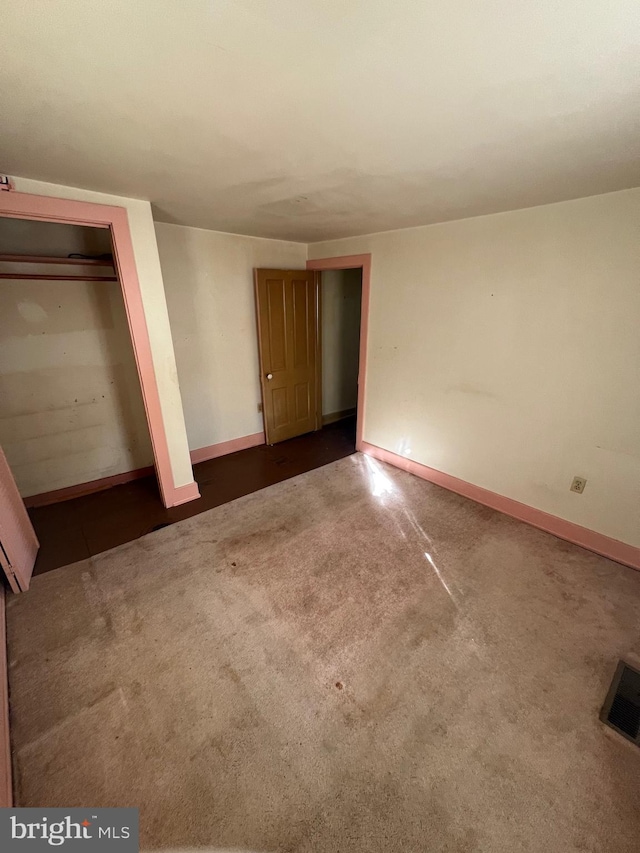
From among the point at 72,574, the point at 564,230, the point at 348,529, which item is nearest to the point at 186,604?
the point at 72,574

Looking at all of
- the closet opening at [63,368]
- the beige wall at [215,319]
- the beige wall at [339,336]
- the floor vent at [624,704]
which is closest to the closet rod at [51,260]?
the closet opening at [63,368]

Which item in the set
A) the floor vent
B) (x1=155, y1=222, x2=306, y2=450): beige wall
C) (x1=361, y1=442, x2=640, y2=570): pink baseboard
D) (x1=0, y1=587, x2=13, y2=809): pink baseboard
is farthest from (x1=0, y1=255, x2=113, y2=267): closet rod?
the floor vent

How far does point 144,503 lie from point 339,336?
11.0 ft

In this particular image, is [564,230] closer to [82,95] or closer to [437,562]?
[437,562]

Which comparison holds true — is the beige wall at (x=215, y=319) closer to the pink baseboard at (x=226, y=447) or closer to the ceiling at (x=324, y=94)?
the pink baseboard at (x=226, y=447)

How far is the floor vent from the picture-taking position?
143cm

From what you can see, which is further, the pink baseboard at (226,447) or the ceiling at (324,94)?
the pink baseboard at (226,447)

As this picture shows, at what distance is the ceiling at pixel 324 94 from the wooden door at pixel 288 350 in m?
1.79

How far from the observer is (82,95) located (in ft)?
3.63

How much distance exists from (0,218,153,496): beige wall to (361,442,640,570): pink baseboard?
296cm

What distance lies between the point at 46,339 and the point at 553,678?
13.5 feet

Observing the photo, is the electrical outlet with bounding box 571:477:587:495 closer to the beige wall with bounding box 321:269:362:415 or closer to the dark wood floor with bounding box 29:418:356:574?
the dark wood floor with bounding box 29:418:356:574

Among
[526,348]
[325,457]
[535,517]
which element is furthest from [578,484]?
[325,457]

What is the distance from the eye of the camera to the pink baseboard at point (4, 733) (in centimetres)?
117
